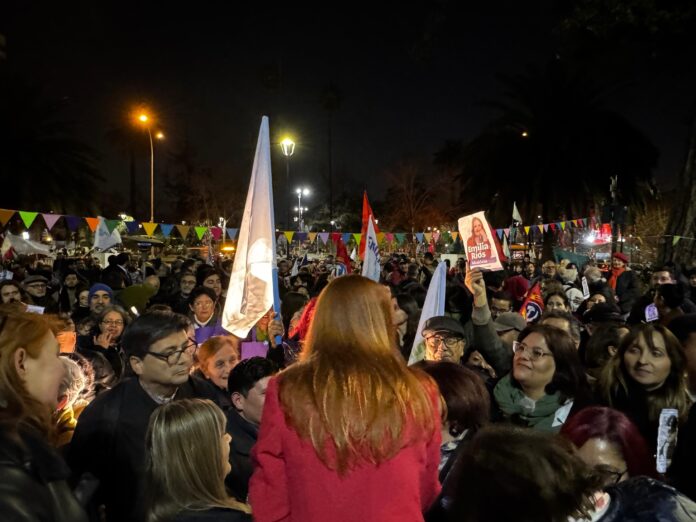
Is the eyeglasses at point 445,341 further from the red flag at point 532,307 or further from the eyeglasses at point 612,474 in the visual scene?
the red flag at point 532,307

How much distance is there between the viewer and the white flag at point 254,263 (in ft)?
13.8

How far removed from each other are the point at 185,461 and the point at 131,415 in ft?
2.38

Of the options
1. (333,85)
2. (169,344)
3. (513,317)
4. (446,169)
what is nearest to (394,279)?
(513,317)

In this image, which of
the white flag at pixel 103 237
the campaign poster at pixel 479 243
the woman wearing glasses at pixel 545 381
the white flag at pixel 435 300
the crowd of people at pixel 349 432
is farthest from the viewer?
the white flag at pixel 103 237

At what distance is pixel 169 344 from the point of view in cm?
314

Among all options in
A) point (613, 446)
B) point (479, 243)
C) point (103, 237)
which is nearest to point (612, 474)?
point (613, 446)

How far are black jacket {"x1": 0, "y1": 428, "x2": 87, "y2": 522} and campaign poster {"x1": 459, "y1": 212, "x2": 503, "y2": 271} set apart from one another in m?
4.21

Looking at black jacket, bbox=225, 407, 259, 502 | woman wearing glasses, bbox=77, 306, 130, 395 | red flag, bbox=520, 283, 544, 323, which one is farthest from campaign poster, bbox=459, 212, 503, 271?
woman wearing glasses, bbox=77, 306, 130, 395

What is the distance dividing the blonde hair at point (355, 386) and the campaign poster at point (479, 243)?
331 cm

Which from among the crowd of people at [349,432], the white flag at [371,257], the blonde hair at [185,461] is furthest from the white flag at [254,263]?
the white flag at [371,257]

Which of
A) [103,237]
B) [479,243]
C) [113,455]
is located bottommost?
[113,455]

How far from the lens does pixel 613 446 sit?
2.31m

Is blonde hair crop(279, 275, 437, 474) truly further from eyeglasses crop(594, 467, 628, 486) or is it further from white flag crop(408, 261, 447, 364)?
→ white flag crop(408, 261, 447, 364)

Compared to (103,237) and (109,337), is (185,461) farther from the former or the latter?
(103,237)
